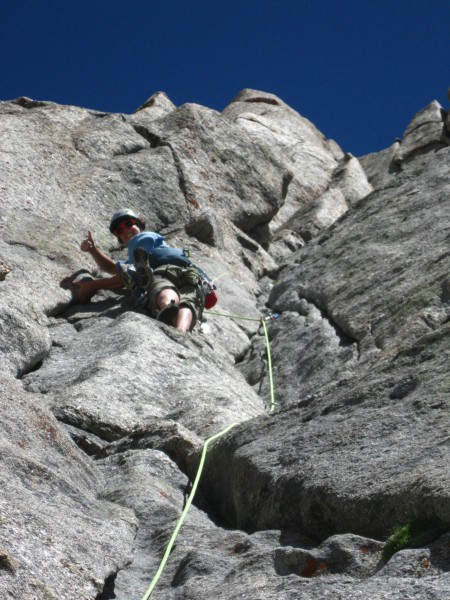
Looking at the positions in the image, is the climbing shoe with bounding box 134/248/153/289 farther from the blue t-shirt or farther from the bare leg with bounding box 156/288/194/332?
the blue t-shirt

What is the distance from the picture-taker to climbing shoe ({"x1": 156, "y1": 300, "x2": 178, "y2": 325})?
1392 centimetres

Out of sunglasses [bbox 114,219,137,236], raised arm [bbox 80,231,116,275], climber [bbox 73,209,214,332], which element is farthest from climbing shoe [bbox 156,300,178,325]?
sunglasses [bbox 114,219,137,236]

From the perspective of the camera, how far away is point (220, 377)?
12391mm

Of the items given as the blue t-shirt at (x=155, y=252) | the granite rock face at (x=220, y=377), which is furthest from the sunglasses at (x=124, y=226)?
the blue t-shirt at (x=155, y=252)

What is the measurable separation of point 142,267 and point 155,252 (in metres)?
1.26

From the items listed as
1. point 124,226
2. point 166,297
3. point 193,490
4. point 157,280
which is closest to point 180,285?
point 157,280

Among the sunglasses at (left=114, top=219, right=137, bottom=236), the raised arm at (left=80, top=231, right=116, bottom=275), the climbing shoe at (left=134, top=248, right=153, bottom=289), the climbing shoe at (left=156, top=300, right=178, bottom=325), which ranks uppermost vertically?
the sunglasses at (left=114, top=219, right=137, bottom=236)

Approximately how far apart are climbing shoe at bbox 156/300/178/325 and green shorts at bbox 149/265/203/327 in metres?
0.20

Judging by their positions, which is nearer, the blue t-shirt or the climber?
the climber

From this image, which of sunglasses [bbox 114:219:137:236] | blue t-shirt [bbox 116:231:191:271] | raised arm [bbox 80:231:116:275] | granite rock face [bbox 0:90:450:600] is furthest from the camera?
sunglasses [bbox 114:219:137:236]

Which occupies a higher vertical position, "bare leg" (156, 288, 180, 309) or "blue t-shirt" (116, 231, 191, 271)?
"blue t-shirt" (116, 231, 191, 271)

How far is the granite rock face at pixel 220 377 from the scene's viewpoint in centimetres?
555

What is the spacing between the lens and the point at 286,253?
72.0ft

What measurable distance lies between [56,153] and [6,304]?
7601 mm
